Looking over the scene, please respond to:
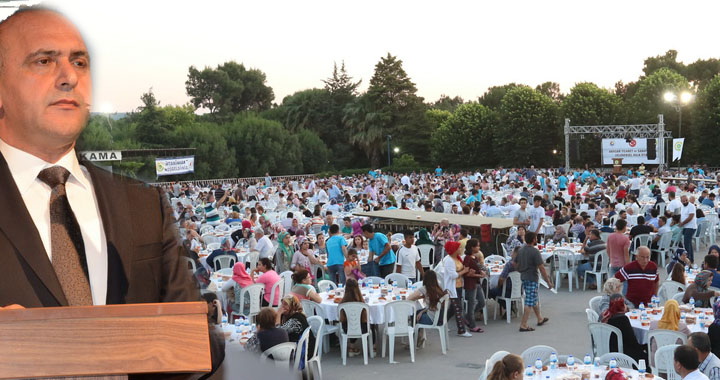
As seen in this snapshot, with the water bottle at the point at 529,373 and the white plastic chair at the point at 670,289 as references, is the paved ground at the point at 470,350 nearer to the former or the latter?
the white plastic chair at the point at 670,289

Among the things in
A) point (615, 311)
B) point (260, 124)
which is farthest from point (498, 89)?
point (615, 311)

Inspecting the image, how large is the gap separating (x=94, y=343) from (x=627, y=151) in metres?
35.6

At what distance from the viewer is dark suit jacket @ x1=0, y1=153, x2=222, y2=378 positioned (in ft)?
3.06

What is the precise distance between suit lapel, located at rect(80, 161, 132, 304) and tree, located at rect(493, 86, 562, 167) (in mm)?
45222

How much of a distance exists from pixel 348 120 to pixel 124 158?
48.2 metres

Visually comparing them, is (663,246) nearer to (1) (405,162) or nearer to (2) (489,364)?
(2) (489,364)

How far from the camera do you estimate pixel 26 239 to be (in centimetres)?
94

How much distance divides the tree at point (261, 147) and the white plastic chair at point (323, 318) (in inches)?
1253

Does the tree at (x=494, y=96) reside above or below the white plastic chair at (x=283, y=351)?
above

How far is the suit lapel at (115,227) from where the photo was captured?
3.32 feet

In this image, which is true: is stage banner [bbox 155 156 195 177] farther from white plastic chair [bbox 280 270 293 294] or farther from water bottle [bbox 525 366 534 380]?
white plastic chair [bbox 280 270 293 294]

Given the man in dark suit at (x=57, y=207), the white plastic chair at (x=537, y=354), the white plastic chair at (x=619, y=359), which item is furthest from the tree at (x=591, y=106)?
the man in dark suit at (x=57, y=207)

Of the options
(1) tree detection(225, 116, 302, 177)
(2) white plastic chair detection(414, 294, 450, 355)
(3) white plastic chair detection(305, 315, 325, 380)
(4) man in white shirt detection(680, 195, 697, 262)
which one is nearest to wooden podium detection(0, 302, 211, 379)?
(3) white plastic chair detection(305, 315, 325, 380)

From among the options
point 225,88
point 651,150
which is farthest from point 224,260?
point 225,88
